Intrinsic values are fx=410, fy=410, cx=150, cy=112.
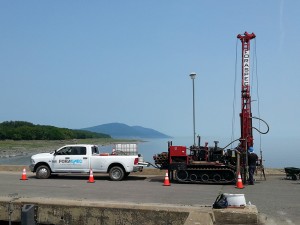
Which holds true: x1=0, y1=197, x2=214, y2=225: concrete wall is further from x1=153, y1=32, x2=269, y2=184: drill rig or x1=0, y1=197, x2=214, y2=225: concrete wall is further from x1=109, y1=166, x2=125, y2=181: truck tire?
x1=109, y1=166, x2=125, y2=181: truck tire

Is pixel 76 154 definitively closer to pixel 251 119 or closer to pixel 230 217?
pixel 251 119

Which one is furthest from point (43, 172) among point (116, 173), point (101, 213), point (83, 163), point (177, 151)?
point (101, 213)

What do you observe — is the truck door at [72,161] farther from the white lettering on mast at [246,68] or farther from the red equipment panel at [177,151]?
the white lettering on mast at [246,68]

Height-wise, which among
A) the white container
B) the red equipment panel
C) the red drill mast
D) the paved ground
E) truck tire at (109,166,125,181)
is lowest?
the paved ground

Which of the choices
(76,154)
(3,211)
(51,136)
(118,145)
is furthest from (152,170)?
(51,136)

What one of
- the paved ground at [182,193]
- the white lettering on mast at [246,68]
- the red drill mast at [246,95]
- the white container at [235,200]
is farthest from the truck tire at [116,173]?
the white container at [235,200]

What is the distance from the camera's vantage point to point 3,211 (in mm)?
9406

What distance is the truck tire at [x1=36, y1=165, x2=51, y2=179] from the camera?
19.8 meters

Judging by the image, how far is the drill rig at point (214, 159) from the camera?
17859 mm

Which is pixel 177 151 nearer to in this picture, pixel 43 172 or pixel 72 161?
pixel 72 161

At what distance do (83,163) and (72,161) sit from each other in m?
0.55

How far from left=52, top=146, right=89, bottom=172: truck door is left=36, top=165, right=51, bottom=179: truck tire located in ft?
1.15

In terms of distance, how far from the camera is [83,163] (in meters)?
19.7

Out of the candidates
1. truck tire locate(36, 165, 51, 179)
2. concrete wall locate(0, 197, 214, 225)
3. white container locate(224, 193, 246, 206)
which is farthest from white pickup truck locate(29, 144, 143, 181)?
white container locate(224, 193, 246, 206)
